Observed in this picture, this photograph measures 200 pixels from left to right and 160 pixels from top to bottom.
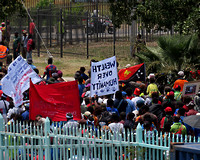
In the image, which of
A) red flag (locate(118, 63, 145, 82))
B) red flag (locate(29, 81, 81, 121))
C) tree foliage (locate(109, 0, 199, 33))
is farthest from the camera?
tree foliage (locate(109, 0, 199, 33))

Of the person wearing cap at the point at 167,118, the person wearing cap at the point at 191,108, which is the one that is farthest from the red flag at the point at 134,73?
the person wearing cap at the point at 167,118

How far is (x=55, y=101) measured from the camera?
10484 mm

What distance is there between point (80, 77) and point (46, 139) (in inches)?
224

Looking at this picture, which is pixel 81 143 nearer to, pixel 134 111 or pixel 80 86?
pixel 134 111

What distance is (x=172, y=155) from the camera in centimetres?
644

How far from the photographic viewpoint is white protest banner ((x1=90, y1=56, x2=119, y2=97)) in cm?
1208

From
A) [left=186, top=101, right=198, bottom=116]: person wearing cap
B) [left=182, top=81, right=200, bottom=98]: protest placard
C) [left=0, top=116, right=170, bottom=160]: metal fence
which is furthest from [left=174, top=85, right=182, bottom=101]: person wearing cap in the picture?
[left=0, top=116, right=170, bottom=160]: metal fence

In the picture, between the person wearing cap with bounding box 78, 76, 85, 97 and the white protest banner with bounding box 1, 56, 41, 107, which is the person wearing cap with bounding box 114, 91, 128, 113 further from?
the person wearing cap with bounding box 78, 76, 85, 97

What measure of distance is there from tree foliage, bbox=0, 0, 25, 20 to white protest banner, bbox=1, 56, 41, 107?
14.4m

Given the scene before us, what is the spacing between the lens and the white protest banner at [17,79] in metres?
11.3

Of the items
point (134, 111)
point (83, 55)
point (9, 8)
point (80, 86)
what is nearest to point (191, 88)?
point (134, 111)

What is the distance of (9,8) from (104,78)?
596 inches

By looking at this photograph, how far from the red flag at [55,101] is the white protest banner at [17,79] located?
0.77 m

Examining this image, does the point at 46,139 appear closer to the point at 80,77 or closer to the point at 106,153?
the point at 106,153
